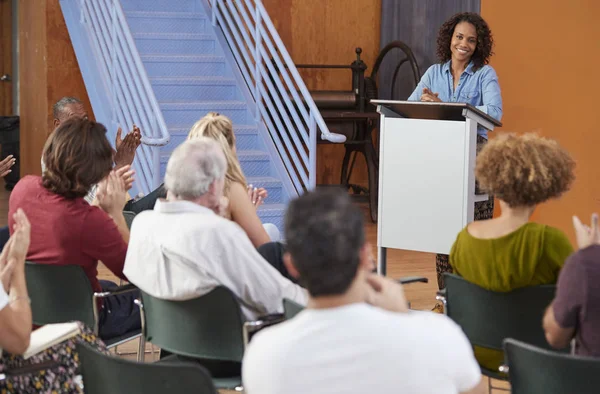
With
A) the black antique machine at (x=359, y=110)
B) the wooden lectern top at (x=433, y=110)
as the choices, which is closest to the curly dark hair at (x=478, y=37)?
the wooden lectern top at (x=433, y=110)

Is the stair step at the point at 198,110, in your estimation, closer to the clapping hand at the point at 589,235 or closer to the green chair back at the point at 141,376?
the clapping hand at the point at 589,235

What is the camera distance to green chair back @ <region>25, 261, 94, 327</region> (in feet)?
10.1

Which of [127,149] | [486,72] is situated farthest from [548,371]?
[127,149]

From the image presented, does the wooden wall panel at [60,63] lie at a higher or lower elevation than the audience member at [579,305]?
higher

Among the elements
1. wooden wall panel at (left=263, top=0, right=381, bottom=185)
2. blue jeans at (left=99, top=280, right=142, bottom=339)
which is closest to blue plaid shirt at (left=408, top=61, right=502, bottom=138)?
blue jeans at (left=99, top=280, right=142, bottom=339)

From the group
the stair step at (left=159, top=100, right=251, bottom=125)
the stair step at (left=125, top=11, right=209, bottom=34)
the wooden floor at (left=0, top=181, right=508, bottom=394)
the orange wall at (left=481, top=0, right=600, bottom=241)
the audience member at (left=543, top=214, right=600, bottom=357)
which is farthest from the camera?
the stair step at (left=125, top=11, right=209, bottom=34)

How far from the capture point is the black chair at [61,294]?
3.08 metres

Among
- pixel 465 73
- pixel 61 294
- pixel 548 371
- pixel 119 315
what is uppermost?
pixel 465 73

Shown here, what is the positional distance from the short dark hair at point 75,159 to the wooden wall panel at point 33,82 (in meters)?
4.81

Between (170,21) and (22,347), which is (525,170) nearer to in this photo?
(22,347)

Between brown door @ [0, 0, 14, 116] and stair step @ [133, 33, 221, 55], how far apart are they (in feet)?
22.1

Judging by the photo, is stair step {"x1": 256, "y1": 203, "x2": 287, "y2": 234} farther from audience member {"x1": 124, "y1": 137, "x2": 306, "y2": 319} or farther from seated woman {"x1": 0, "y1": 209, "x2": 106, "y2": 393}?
seated woman {"x1": 0, "y1": 209, "x2": 106, "y2": 393}

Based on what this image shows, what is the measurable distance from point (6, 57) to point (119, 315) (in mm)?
11043

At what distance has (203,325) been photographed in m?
2.71
